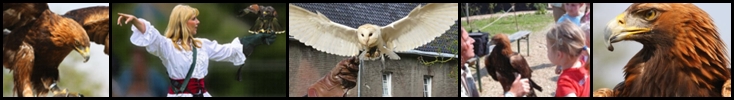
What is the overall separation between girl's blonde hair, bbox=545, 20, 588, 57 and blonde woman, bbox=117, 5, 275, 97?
3.08m

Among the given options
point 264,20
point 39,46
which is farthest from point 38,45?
point 264,20

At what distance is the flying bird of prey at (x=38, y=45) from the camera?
19.6 m

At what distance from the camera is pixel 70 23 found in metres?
19.6

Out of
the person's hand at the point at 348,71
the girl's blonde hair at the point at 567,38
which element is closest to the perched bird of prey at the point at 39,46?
the person's hand at the point at 348,71

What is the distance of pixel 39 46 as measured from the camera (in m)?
19.6

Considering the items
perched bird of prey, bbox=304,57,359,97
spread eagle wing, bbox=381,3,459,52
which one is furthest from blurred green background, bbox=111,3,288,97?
spread eagle wing, bbox=381,3,459,52

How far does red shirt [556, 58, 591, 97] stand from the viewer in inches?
771

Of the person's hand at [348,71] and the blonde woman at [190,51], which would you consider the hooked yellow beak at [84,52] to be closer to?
the blonde woman at [190,51]

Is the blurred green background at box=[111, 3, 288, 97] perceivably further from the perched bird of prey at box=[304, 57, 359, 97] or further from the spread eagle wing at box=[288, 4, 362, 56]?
the perched bird of prey at box=[304, 57, 359, 97]

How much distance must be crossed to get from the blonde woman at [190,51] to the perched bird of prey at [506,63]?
2417mm

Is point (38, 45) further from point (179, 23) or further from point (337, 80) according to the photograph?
point (337, 80)

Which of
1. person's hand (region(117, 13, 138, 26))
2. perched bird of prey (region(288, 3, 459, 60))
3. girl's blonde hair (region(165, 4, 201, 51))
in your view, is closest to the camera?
person's hand (region(117, 13, 138, 26))

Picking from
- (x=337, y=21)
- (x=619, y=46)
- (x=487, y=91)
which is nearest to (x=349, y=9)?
(x=337, y=21)

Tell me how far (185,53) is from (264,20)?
94 centimetres
